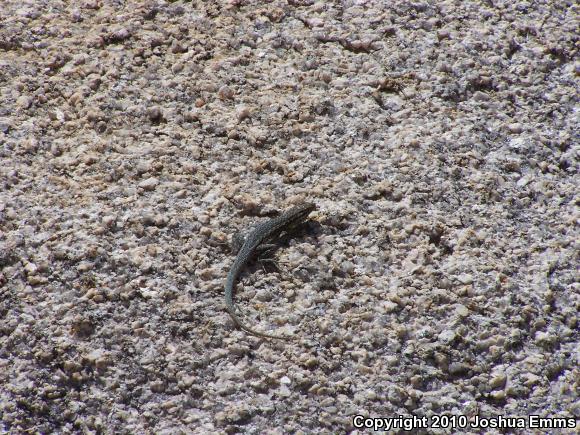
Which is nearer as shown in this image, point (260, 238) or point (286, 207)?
point (260, 238)

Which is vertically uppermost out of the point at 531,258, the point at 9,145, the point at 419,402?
the point at 9,145

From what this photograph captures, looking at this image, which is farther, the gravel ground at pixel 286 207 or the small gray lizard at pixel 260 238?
the small gray lizard at pixel 260 238

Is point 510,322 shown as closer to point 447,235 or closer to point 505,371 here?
point 505,371

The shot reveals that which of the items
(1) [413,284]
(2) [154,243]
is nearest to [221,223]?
(2) [154,243]

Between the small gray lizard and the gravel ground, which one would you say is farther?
the small gray lizard
